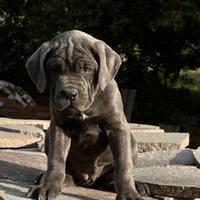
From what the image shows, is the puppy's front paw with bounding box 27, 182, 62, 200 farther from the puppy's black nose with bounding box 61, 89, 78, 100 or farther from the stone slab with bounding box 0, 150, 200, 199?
the puppy's black nose with bounding box 61, 89, 78, 100

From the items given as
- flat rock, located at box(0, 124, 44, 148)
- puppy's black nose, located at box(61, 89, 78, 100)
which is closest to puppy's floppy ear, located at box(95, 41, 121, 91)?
puppy's black nose, located at box(61, 89, 78, 100)

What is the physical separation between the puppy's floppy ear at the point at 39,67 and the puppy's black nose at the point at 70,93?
0.72 ft

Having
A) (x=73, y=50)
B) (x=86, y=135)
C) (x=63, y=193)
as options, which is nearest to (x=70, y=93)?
(x=73, y=50)

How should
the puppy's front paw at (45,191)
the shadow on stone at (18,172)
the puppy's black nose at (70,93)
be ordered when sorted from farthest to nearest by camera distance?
1. the shadow on stone at (18,172)
2. the puppy's front paw at (45,191)
3. the puppy's black nose at (70,93)

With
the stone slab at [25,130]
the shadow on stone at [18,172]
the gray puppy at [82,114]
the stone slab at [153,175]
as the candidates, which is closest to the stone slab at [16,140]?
the stone slab at [25,130]

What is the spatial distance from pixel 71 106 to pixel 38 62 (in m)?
0.36

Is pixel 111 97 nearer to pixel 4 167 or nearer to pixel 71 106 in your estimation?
pixel 71 106

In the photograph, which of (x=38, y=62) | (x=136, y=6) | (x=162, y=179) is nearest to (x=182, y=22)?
(x=136, y=6)

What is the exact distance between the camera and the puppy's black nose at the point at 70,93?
3.45 meters

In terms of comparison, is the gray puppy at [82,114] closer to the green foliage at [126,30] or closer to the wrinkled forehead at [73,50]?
the wrinkled forehead at [73,50]

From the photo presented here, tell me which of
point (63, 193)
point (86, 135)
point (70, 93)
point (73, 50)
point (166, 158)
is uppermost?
point (73, 50)

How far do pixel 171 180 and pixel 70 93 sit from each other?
1.27 meters

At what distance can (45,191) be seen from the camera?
3723mm

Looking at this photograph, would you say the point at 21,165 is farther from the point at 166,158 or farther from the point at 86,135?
the point at 166,158
